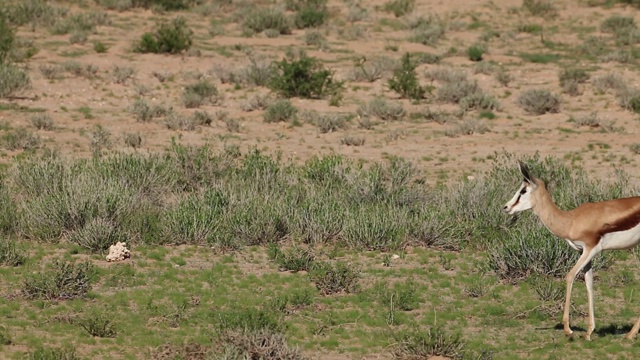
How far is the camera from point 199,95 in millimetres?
23531

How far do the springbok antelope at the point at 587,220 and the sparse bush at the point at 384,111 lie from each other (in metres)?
13.1

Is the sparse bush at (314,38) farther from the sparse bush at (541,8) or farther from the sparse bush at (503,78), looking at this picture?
the sparse bush at (541,8)

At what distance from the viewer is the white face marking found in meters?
9.41

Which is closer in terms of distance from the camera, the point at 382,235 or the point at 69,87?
the point at 382,235

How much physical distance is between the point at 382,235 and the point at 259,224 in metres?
1.59

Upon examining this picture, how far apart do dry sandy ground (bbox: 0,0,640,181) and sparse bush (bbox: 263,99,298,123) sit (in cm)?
24

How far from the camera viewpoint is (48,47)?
29.2 meters

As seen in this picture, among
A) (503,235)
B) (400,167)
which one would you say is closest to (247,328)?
(503,235)

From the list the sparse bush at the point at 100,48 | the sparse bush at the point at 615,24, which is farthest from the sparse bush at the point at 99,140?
the sparse bush at the point at 615,24

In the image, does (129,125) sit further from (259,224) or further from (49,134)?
(259,224)

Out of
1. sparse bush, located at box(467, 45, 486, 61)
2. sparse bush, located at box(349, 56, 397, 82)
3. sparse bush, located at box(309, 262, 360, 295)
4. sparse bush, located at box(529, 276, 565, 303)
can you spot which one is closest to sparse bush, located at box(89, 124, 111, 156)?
sparse bush, located at box(309, 262, 360, 295)

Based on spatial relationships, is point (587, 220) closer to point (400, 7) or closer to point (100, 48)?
point (100, 48)

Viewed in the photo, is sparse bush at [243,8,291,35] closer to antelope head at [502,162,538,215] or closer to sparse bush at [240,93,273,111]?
sparse bush at [240,93,273,111]

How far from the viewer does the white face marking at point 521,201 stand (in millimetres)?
9406
